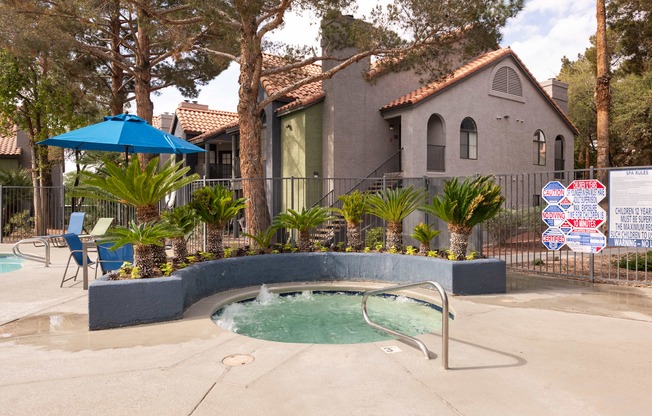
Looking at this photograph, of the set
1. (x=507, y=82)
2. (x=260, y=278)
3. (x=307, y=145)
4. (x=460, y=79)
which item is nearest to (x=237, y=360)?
(x=260, y=278)

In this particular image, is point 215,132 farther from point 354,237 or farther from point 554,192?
point 554,192

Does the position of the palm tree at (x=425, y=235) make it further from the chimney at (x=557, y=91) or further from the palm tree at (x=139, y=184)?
the chimney at (x=557, y=91)

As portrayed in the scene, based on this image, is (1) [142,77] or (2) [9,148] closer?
(1) [142,77]

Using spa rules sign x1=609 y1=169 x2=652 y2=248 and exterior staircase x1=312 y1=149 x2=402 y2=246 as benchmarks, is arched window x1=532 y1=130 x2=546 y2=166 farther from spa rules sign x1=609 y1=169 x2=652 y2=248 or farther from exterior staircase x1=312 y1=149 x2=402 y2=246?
spa rules sign x1=609 y1=169 x2=652 y2=248

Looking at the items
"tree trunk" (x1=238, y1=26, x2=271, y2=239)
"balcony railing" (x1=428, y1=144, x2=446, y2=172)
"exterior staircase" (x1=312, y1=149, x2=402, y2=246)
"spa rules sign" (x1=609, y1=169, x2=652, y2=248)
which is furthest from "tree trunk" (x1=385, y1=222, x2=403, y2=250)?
"balcony railing" (x1=428, y1=144, x2=446, y2=172)

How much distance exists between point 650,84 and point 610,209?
17.7 meters

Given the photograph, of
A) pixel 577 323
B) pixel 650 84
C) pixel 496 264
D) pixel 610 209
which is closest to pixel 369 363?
pixel 577 323

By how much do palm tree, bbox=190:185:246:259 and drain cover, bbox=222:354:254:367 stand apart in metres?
3.90

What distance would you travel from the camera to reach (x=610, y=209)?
8.53 m

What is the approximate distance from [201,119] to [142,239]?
20.2 m

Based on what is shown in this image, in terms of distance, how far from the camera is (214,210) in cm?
802

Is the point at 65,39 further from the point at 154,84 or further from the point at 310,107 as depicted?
the point at 310,107

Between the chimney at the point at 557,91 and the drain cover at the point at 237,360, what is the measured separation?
24.3 metres

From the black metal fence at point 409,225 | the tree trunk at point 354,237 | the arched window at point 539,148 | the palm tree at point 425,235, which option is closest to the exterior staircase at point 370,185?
the black metal fence at point 409,225
